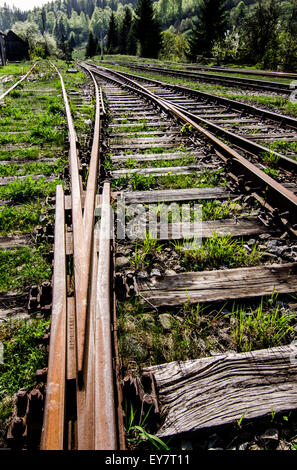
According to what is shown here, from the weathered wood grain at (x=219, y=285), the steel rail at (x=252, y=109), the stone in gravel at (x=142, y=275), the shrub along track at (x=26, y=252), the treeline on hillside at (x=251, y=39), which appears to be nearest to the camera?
the shrub along track at (x=26, y=252)

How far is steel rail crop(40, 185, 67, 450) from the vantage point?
1.09 meters

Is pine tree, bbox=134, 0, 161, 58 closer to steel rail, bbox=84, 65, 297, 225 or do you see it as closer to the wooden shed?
the wooden shed

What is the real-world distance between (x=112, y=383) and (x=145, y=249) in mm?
1328

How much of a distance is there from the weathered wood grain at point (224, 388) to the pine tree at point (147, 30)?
55.4 meters

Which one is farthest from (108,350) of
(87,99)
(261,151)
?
(87,99)

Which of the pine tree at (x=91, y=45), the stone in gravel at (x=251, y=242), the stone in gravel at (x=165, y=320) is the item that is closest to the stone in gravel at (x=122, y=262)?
the stone in gravel at (x=165, y=320)

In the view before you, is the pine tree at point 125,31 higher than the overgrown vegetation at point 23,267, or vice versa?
the pine tree at point 125,31

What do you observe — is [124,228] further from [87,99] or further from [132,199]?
[87,99]

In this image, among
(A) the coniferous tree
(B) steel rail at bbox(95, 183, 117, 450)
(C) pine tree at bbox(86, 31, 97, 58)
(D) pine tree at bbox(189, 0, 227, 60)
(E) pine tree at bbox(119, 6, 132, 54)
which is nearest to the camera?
(B) steel rail at bbox(95, 183, 117, 450)

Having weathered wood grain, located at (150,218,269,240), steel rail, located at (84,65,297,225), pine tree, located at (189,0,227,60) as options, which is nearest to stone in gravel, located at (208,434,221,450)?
weathered wood grain, located at (150,218,269,240)

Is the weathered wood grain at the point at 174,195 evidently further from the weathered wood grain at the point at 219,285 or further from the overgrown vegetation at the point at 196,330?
the overgrown vegetation at the point at 196,330

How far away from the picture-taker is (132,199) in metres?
3.33

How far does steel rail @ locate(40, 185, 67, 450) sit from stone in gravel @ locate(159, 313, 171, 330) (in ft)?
2.00

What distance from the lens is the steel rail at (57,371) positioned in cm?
109
